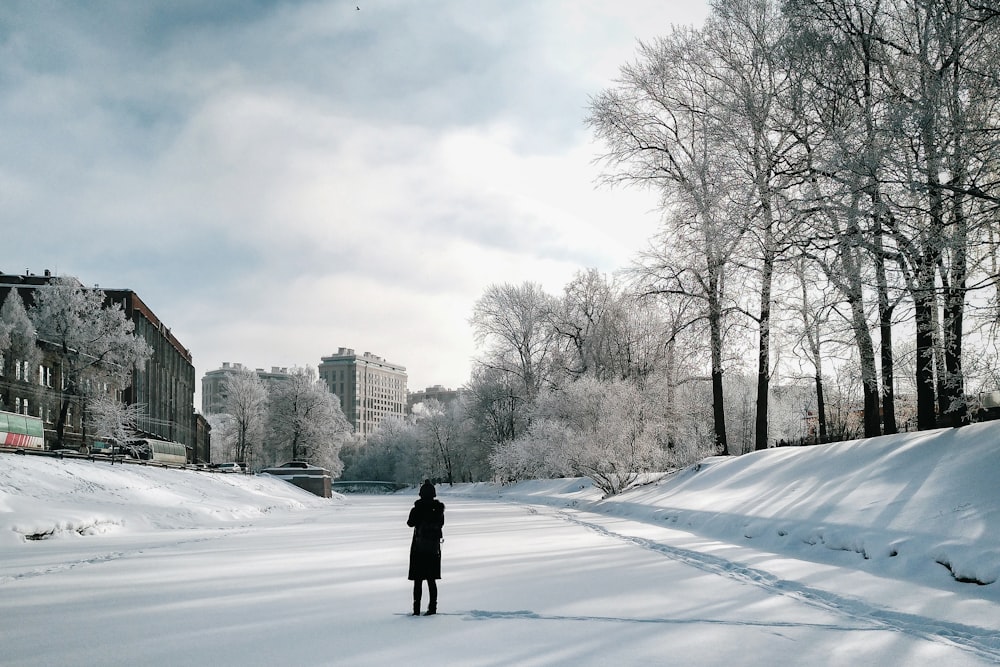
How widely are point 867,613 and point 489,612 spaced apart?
165 inches

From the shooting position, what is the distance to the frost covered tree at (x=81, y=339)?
169 ft

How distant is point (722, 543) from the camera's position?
1608cm

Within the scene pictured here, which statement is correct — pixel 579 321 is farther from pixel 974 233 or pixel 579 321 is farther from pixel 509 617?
pixel 509 617

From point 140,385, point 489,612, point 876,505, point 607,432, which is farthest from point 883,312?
point 140,385

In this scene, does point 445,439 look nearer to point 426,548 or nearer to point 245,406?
point 245,406

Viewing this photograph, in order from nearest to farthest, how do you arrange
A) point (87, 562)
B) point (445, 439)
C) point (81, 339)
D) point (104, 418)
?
point (87, 562)
point (81, 339)
point (104, 418)
point (445, 439)

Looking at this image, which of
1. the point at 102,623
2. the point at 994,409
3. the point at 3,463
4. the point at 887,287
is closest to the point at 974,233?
the point at 887,287

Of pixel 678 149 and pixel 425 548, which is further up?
pixel 678 149

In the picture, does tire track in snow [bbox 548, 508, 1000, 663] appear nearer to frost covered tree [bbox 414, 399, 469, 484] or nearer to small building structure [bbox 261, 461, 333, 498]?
small building structure [bbox 261, 461, 333, 498]

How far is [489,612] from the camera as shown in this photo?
884cm

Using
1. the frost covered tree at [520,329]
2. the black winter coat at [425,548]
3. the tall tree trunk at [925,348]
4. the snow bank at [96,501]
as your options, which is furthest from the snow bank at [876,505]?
the frost covered tree at [520,329]

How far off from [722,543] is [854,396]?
15.7ft

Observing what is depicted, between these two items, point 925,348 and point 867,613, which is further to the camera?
point 925,348

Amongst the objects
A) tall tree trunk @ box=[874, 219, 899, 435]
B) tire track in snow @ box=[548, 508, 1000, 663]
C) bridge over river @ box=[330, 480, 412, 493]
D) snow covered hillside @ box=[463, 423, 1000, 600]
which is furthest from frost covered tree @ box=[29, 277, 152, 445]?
bridge over river @ box=[330, 480, 412, 493]
